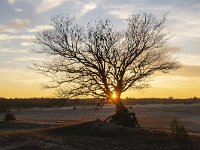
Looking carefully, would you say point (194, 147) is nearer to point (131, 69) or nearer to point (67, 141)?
point (67, 141)

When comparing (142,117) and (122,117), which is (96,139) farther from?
(142,117)

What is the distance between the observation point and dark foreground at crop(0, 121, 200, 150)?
1072 inches

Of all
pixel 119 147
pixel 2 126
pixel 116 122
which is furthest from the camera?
pixel 2 126

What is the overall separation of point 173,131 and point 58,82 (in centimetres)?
949

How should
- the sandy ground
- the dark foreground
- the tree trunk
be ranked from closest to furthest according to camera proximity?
the dark foreground → the tree trunk → the sandy ground

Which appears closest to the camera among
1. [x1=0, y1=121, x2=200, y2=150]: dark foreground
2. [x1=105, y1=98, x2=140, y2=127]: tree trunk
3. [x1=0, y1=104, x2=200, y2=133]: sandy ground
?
[x1=0, y1=121, x2=200, y2=150]: dark foreground

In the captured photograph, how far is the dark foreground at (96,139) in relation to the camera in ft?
89.3

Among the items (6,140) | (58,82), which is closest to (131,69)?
(58,82)

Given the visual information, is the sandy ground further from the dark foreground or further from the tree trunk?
the dark foreground

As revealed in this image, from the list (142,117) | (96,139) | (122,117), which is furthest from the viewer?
(142,117)

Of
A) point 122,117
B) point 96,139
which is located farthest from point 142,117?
point 96,139

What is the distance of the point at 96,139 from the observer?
2952 centimetres

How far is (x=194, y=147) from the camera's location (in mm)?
28812

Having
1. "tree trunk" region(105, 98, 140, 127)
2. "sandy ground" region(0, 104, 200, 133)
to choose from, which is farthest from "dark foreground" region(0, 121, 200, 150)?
"sandy ground" region(0, 104, 200, 133)
